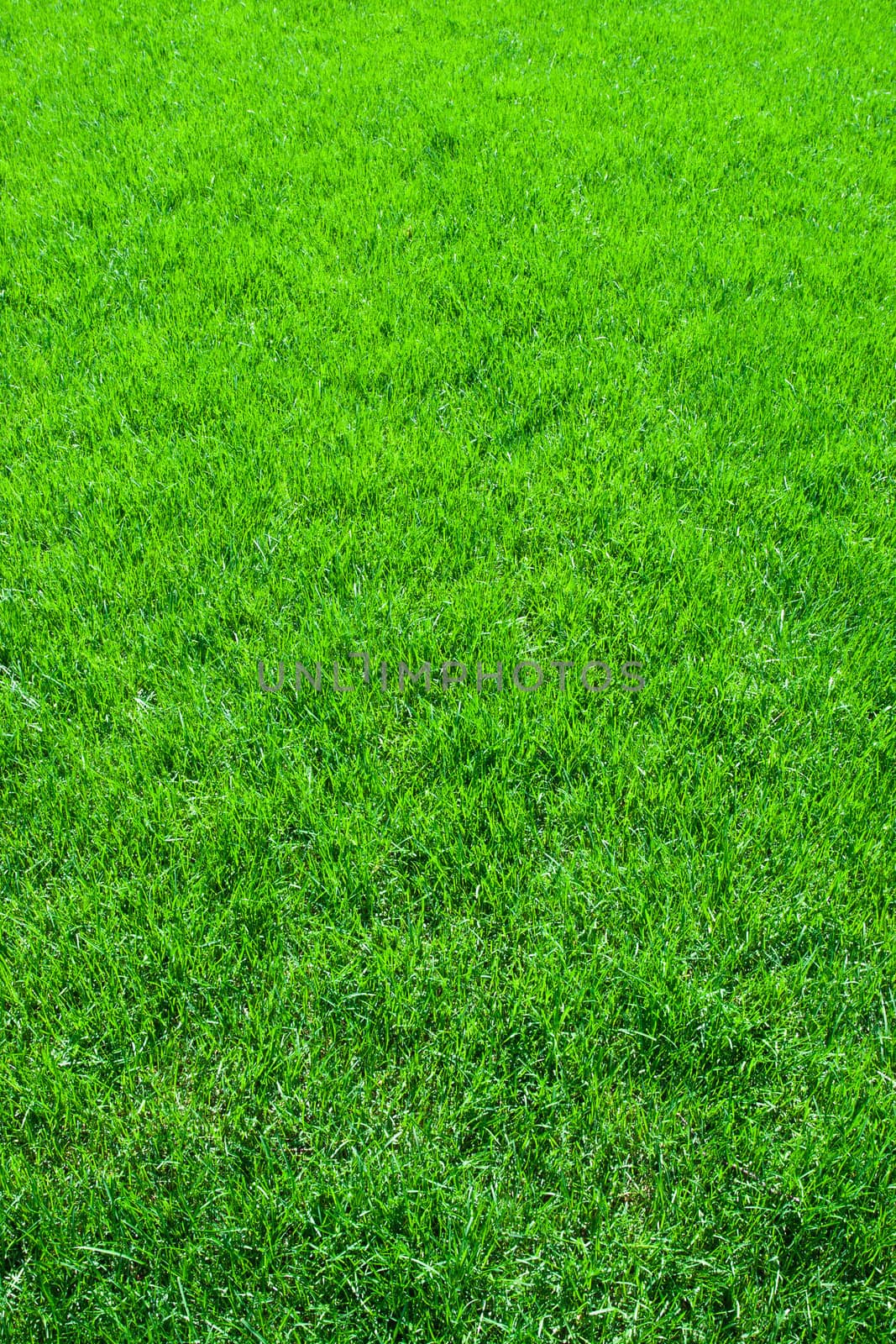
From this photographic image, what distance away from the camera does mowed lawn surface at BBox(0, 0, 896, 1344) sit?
1730 millimetres

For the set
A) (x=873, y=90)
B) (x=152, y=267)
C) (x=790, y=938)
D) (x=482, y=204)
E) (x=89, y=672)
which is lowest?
(x=89, y=672)

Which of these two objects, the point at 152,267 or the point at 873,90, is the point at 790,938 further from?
the point at 873,90

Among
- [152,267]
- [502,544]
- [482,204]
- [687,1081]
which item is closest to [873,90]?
[482,204]

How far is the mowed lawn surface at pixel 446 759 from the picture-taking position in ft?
5.68

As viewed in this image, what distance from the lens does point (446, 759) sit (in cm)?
252

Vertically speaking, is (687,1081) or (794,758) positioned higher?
(794,758)

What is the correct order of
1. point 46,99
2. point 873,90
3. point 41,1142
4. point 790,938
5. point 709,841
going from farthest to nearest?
1. point 873,90
2. point 46,99
3. point 709,841
4. point 790,938
5. point 41,1142

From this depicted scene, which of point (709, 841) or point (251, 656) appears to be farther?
point (251, 656)

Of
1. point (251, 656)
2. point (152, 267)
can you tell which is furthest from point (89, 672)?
point (152, 267)

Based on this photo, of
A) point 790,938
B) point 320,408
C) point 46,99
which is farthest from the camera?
point 46,99

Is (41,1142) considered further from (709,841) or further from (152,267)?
(152,267)

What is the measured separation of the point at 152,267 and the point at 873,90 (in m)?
5.09

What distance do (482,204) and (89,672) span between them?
3421 mm

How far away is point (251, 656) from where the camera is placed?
2770 mm
